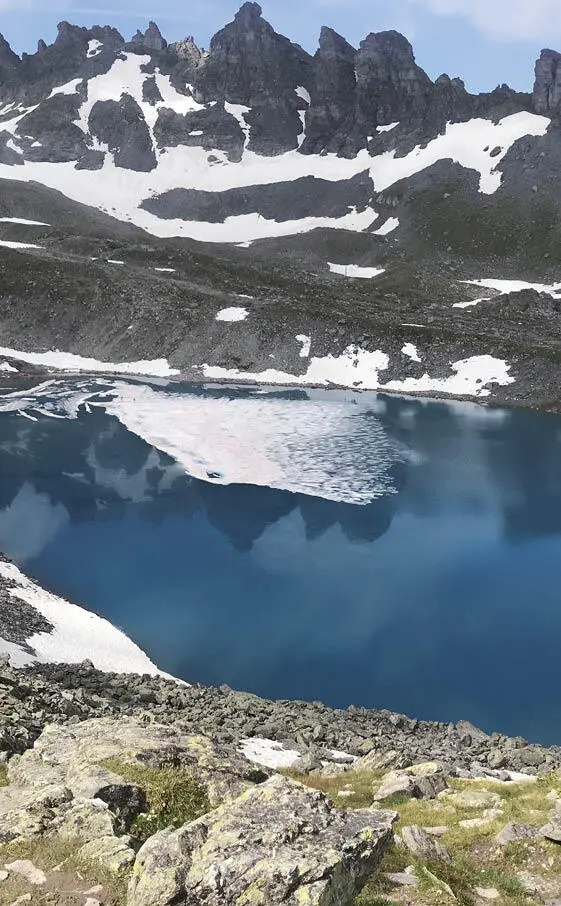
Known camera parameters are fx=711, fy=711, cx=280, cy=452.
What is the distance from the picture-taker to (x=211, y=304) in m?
112

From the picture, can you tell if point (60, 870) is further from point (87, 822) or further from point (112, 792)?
point (112, 792)

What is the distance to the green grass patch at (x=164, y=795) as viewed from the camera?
13.0 meters

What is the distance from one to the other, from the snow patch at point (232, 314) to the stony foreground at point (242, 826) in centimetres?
9045

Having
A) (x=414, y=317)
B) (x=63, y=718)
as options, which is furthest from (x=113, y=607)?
(x=414, y=317)

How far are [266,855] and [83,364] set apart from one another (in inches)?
4009

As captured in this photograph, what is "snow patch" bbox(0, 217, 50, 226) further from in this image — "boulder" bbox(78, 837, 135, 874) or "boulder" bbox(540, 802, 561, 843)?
"boulder" bbox(540, 802, 561, 843)

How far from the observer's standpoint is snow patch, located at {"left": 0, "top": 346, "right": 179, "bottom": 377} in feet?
340

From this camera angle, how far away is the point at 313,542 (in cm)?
4991

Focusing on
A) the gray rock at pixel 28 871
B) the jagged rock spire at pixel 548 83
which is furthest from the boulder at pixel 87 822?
the jagged rock spire at pixel 548 83

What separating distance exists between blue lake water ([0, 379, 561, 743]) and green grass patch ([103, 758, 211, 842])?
18271 millimetres

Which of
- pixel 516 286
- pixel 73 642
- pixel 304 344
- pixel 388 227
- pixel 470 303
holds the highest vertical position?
pixel 388 227

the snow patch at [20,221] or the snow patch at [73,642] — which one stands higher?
the snow patch at [20,221]

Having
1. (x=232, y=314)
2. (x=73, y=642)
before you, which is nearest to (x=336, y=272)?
(x=232, y=314)

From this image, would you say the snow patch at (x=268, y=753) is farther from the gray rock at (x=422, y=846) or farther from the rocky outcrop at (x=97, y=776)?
the gray rock at (x=422, y=846)
